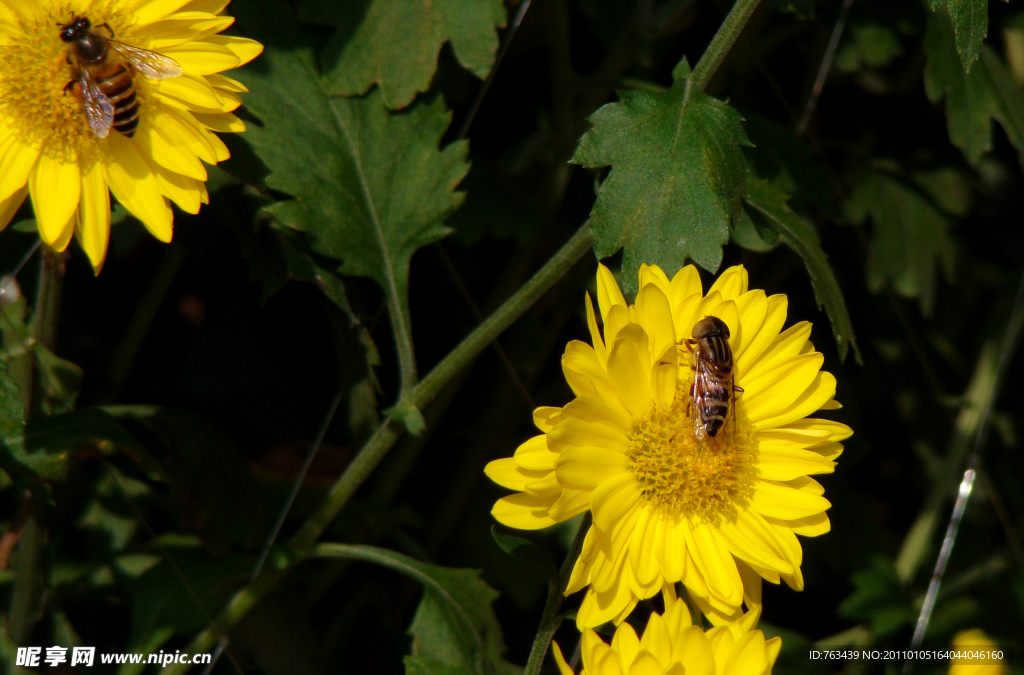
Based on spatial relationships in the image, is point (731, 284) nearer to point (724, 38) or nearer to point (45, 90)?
point (724, 38)

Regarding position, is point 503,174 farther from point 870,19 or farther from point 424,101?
point 870,19

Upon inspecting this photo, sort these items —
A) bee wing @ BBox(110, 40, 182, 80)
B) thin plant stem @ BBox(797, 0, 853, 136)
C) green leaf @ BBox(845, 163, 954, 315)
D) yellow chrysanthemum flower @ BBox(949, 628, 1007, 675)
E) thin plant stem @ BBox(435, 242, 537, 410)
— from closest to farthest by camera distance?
bee wing @ BBox(110, 40, 182, 80) < thin plant stem @ BBox(435, 242, 537, 410) < yellow chrysanthemum flower @ BBox(949, 628, 1007, 675) < thin plant stem @ BBox(797, 0, 853, 136) < green leaf @ BBox(845, 163, 954, 315)

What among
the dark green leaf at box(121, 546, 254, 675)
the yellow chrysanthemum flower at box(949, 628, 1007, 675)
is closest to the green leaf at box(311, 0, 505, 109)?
the dark green leaf at box(121, 546, 254, 675)

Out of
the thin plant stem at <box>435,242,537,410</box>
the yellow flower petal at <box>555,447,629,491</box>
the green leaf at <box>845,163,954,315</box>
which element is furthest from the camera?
the green leaf at <box>845,163,954,315</box>

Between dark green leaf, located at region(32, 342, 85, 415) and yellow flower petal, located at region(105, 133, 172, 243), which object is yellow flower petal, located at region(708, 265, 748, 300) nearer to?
yellow flower petal, located at region(105, 133, 172, 243)

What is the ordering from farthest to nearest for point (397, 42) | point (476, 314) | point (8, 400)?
point (476, 314) < point (397, 42) < point (8, 400)

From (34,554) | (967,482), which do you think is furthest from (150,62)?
(967,482)
